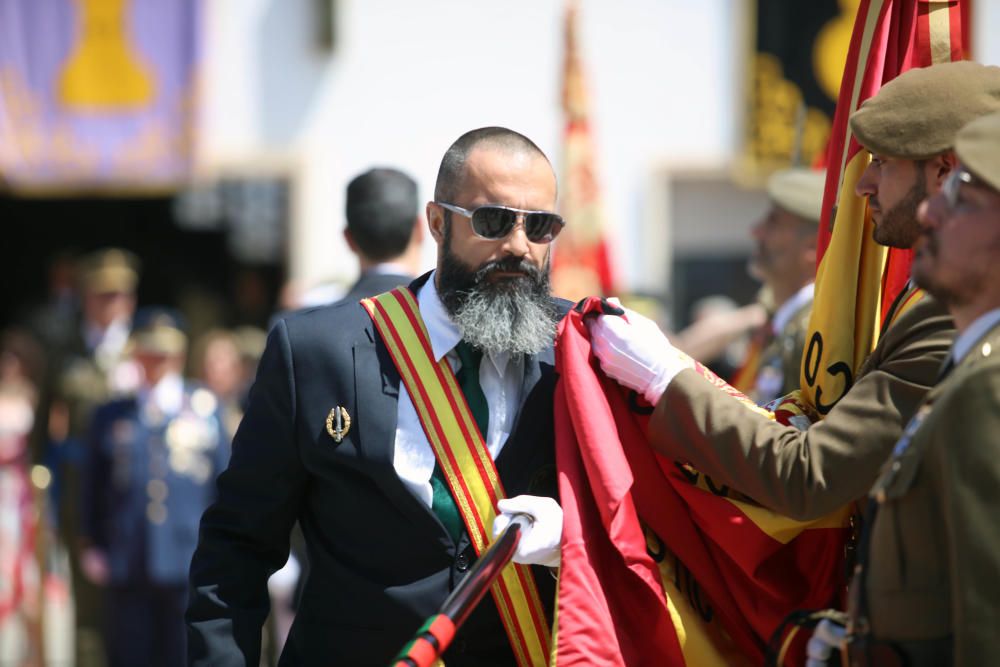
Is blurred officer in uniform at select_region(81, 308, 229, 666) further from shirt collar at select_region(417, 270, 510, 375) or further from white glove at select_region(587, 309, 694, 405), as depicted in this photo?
white glove at select_region(587, 309, 694, 405)

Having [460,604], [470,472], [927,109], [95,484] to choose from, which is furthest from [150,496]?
[927,109]

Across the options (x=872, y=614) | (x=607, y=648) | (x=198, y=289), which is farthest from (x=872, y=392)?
(x=198, y=289)

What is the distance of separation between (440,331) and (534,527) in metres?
0.54

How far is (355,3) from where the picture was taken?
11961 millimetres

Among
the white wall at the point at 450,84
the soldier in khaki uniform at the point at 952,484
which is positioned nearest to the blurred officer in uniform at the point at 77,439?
the white wall at the point at 450,84

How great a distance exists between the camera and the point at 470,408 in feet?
10.8

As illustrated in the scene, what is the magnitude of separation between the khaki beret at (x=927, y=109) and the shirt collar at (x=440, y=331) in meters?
0.95

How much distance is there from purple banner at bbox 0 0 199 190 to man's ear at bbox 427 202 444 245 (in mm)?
7887

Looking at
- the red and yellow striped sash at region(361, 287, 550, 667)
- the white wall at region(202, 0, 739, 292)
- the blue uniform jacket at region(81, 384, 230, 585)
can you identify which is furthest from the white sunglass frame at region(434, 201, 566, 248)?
the white wall at region(202, 0, 739, 292)

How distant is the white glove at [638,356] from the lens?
3177 millimetres

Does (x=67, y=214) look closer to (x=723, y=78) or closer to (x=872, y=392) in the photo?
(x=723, y=78)

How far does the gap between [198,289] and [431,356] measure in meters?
12.6

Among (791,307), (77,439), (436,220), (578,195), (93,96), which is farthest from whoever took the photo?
(93,96)

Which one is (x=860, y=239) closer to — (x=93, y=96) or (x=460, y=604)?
(x=460, y=604)
